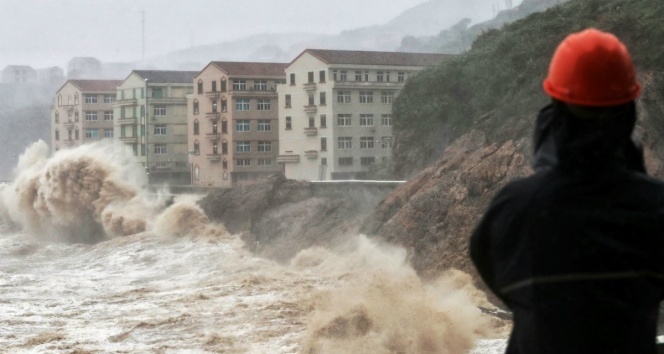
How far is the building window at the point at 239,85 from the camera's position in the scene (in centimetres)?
6291

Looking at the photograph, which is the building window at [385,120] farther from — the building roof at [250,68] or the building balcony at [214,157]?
the building balcony at [214,157]

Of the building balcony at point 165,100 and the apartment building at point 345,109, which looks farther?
the building balcony at point 165,100

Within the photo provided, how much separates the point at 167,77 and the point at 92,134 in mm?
13163

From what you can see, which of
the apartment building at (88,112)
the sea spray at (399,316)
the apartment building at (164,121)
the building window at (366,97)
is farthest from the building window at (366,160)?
the apartment building at (88,112)

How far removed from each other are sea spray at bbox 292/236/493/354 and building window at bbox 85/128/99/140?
6440 centimetres

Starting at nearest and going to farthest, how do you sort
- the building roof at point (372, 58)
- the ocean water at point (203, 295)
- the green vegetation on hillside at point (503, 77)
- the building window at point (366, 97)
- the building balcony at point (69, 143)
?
the ocean water at point (203, 295), the green vegetation on hillside at point (503, 77), the building window at point (366, 97), the building roof at point (372, 58), the building balcony at point (69, 143)

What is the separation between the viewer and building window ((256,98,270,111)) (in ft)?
208

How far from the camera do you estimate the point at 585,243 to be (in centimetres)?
235

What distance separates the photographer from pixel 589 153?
2.40 meters

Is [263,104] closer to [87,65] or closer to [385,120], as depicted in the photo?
[385,120]

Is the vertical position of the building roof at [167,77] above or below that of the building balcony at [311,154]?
above

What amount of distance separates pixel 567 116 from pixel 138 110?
2888 inches

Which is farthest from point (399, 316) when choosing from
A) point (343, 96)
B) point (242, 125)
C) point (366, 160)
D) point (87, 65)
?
point (87, 65)

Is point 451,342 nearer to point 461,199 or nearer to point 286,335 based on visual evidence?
point 286,335
